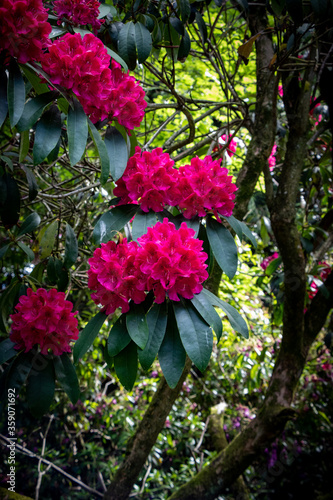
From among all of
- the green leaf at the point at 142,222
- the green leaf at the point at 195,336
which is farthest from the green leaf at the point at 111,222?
the green leaf at the point at 195,336

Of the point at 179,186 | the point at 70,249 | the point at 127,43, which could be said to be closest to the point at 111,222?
the point at 179,186

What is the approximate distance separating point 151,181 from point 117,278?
10.2 inches

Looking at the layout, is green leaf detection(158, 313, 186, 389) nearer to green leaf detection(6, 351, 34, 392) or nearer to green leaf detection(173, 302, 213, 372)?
green leaf detection(173, 302, 213, 372)

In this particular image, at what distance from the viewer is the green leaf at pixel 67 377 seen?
90 cm

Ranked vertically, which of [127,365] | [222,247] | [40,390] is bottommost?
[40,390]

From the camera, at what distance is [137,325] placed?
2.30 feet

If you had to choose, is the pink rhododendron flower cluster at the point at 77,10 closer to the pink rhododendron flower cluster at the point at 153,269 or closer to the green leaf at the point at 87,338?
the pink rhododendron flower cluster at the point at 153,269

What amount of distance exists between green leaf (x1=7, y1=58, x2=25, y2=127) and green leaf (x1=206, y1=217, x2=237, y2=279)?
0.49 meters

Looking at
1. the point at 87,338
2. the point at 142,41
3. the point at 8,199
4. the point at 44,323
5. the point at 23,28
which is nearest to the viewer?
the point at 23,28

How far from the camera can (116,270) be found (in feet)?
2.45

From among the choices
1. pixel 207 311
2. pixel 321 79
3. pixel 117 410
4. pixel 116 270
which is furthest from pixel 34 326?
pixel 117 410

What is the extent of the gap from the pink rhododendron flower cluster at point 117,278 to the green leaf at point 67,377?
256 millimetres

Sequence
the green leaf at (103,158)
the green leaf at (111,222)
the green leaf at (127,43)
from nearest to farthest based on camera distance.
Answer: the green leaf at (103,158) < the green leaf at (111,222) < the green leaf at (127,43)

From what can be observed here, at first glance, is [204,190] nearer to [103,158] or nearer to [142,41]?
[103,158]
